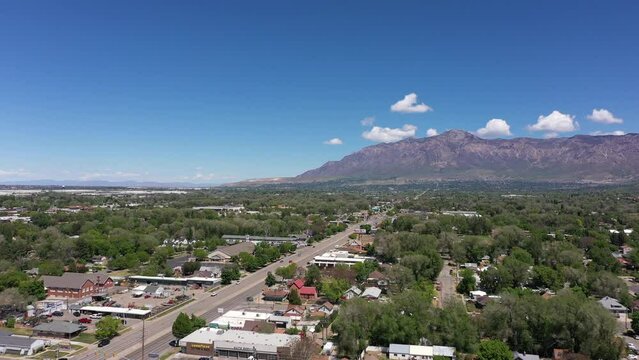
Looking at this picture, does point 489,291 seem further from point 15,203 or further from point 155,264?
point 15,203

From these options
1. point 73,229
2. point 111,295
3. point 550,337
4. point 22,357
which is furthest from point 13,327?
point 73,229

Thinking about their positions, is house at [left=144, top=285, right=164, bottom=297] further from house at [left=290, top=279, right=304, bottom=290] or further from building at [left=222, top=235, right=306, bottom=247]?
building at [left=222, top=235, right=306, bottom=247]

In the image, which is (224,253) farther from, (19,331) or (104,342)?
(104,342)

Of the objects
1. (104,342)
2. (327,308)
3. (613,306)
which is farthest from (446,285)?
(104,342)

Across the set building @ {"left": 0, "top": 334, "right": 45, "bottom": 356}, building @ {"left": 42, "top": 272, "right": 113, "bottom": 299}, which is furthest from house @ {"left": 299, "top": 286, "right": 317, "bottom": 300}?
building @ {"left": 0, "top": 334, "right": 45, "bottom": 356}

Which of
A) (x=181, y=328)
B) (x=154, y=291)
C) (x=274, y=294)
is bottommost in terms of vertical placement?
(x=274, y=294)

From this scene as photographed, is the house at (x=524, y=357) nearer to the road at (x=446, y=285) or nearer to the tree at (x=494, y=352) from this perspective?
the tree at (x=494, y=352)

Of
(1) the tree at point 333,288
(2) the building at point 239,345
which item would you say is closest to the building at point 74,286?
(2) the building at point 239,345
